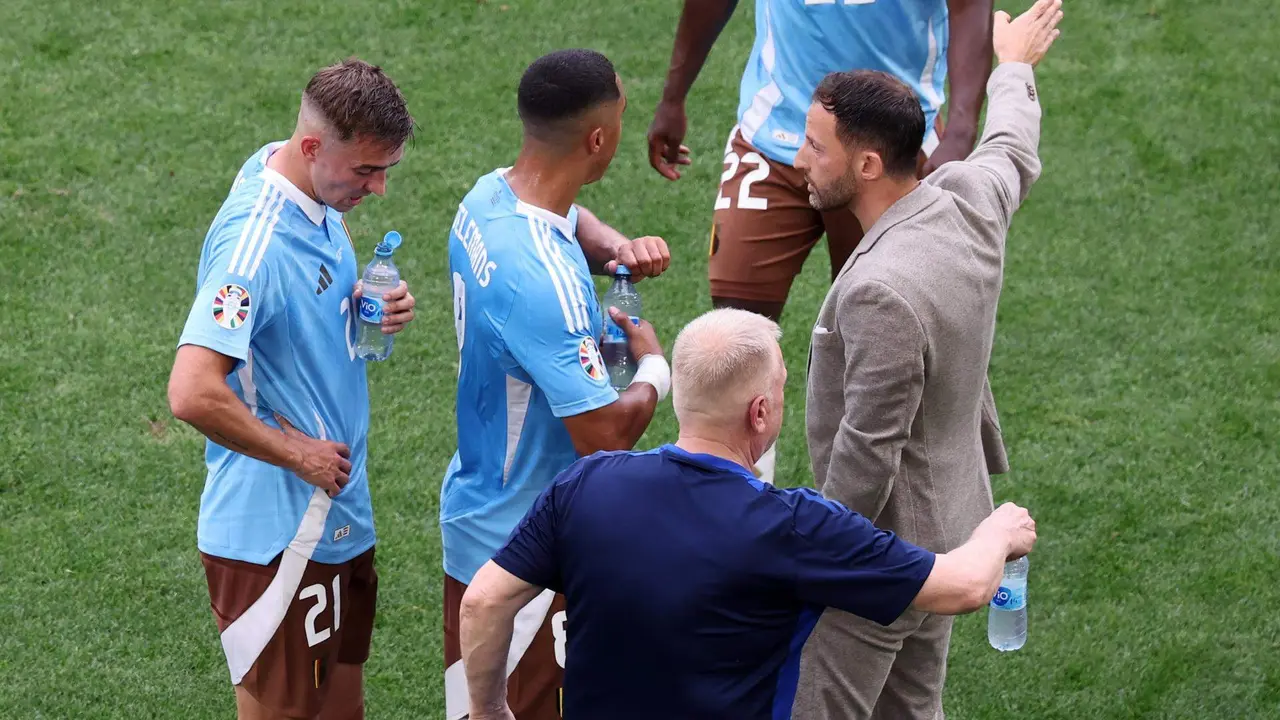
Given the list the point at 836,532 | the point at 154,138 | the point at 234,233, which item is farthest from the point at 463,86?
the point at 836,532

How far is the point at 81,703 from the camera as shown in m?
4.94

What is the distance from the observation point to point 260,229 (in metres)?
3.78

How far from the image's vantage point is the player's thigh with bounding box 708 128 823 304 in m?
5.51

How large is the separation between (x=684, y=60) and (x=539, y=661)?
2758mm

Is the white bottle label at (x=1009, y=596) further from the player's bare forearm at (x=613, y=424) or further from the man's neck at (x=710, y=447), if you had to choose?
the man's neck at (x=710, y=447)

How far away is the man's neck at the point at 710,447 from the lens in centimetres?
307

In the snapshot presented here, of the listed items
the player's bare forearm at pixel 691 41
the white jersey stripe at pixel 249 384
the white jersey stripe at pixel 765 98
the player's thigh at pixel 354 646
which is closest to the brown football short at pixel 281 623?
the player's thigh at pixel 354 646

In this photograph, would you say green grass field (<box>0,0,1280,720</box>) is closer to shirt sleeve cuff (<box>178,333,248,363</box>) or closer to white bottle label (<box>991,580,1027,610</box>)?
white bottle label (<box>991,580,1027,610</box>)

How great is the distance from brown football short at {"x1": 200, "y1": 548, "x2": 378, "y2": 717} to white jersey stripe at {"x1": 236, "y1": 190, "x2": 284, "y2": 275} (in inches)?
30.8

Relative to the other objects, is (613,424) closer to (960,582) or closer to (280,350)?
(280,350)

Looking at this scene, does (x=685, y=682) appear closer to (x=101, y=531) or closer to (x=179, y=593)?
(x=179, y=593)

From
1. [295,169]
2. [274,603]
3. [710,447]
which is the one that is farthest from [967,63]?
[274,603]

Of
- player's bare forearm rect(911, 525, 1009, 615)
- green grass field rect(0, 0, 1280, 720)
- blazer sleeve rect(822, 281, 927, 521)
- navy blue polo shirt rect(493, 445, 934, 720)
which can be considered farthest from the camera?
green grass field rect(0, 0, 1280, 720)

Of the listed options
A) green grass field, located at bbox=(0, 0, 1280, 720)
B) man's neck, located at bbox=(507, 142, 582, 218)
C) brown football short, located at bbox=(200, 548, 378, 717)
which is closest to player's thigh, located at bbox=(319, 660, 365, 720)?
brown football short, located at bbox=(200, 548, 378, 717)
